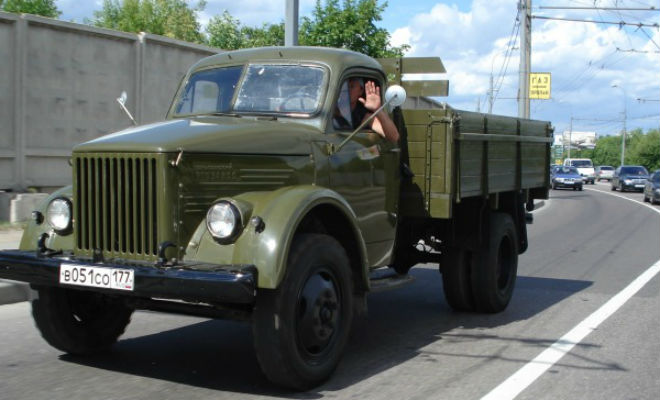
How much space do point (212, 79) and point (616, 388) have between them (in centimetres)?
379

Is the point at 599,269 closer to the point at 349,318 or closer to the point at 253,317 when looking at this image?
the point at 349,318

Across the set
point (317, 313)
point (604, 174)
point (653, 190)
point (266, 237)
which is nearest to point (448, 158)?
point (317, 313)

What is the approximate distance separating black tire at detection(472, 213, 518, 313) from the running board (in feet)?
4.50

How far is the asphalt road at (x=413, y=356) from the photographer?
16.8ft

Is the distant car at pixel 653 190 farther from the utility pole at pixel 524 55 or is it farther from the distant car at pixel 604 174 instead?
the distant car at pixel 604 174

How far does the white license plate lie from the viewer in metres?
4.69

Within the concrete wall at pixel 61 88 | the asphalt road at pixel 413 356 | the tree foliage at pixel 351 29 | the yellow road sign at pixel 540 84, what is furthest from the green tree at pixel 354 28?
the yellow road sign at pixel 540 84

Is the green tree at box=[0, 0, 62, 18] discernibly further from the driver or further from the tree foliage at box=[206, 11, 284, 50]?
the driver

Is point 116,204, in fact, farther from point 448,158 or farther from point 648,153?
point 648,153

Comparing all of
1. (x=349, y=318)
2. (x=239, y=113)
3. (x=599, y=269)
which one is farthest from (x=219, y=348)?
(x=599, y=269)

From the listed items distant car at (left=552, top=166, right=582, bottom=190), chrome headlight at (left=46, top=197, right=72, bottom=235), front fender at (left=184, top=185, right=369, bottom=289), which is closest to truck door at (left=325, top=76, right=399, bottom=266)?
front fender at (left=184, top=185, right=369, bottom=289)

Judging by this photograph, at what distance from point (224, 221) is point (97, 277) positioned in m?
0.83

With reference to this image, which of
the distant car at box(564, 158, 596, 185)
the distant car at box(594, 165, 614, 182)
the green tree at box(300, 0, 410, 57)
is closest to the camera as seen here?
the green tree at box(300, 0, 410, 57)

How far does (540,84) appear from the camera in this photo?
42531 millimetres
